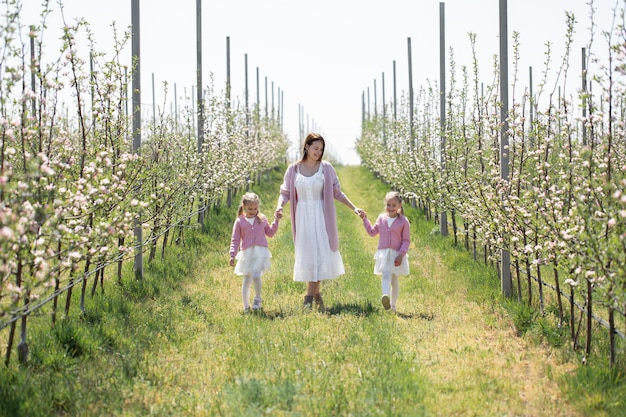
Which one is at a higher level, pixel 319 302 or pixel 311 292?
pixel 311 292

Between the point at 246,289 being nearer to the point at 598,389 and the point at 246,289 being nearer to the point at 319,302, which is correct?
the point at 319,302

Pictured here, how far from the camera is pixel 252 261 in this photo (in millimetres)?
7484

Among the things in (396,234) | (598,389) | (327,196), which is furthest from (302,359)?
(327,196)

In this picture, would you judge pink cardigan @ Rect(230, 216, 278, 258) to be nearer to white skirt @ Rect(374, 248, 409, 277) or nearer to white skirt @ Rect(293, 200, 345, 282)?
white skirt @ Rect(293, 200, 345, 282)

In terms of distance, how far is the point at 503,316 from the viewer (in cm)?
700

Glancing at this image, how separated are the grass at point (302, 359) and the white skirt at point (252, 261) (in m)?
0.48

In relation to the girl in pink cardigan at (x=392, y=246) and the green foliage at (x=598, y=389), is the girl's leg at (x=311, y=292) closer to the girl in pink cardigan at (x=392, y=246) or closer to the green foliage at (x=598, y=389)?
the girl in pink cardigan at (x=392, y=246)

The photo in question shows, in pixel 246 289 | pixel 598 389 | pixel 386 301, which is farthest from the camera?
pixel 246 289

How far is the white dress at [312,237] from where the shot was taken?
24.8ft

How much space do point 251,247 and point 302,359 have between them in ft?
7.36

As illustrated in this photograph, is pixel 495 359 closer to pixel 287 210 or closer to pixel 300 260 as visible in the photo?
pixel 300 260

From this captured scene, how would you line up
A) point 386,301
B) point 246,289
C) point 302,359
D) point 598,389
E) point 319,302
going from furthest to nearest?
1. point 319,302
2. point 246,289
3. point 386,301
4. point 302,359
5. point 598,389

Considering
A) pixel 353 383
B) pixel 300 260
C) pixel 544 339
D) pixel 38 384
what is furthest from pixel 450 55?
pixel 38 384

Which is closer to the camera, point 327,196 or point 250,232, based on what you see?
point 250,232
